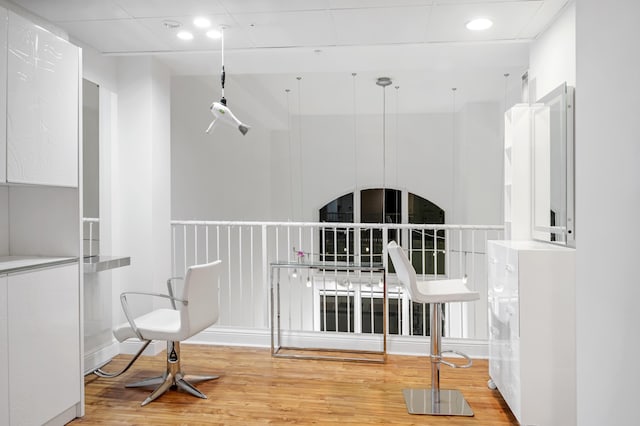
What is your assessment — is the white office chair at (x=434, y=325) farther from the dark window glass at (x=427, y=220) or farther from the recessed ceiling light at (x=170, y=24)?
the dark window glass at (x=427, y=220)

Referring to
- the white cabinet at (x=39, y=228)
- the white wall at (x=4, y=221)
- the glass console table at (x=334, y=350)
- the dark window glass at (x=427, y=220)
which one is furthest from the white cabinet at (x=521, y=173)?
the white wall at (x=4, y=221)

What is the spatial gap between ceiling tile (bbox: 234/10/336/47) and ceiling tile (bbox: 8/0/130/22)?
0.76m

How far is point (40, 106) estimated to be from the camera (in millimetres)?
2369

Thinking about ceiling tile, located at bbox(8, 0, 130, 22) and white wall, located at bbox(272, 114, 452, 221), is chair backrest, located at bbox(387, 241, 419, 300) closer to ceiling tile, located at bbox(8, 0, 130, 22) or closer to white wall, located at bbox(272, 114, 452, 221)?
ceiling tile, located at bbox(8, 0, 130, 22)

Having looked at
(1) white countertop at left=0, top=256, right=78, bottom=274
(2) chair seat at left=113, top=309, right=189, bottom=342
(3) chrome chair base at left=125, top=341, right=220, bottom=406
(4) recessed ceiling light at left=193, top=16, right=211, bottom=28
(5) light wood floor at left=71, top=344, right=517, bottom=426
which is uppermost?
(4) recessed ceiling light at left=193, top=16, right=211, bottom=28

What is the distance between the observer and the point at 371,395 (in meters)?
2.96

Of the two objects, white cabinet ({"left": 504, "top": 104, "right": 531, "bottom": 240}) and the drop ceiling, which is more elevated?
the drop ceiling

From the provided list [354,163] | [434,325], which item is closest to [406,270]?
[434,325]

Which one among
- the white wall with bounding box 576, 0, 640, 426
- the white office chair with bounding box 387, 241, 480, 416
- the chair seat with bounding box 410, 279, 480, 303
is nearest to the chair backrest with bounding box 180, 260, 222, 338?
the white office chair with bounding box 387, 241, 480, 416

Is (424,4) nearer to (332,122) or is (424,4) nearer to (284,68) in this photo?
(284,68)

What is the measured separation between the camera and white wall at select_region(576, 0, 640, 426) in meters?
0.62

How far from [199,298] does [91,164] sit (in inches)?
58.2

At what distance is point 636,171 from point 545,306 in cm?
202

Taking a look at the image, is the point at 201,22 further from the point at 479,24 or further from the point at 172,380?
the point at 172,380
